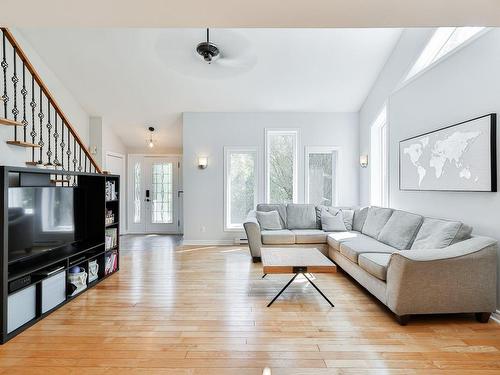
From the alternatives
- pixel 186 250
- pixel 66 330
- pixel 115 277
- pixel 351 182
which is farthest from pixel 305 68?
pixel 66 330

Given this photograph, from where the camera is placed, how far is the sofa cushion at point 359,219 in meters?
5.03

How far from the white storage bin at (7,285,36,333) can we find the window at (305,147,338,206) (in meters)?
4.85

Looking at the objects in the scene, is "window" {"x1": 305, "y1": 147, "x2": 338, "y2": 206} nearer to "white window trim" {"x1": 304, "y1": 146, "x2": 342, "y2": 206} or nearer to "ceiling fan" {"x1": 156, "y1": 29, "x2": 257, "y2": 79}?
"white window trim" {"x1": 304, "y1": 146, "x2": 342, "y2": 206}

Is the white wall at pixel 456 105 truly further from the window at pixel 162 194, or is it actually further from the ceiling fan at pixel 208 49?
the window at pixel 162 194

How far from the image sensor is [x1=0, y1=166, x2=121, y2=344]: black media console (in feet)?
7.96

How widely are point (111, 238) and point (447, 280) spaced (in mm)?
4091

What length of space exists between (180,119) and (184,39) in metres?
2.15

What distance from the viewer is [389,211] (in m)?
4.37

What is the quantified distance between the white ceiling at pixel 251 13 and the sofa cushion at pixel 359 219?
355 centimetres

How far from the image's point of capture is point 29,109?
14.6 ft

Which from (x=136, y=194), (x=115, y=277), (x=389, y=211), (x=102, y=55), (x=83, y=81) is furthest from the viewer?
(x=136, y=194)

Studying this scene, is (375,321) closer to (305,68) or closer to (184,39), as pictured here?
(305,68)

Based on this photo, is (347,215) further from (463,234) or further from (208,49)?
(208,49)

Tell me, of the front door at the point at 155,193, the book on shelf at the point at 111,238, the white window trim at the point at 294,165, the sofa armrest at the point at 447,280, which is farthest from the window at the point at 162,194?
the sofa armrest at the point at 447,280
